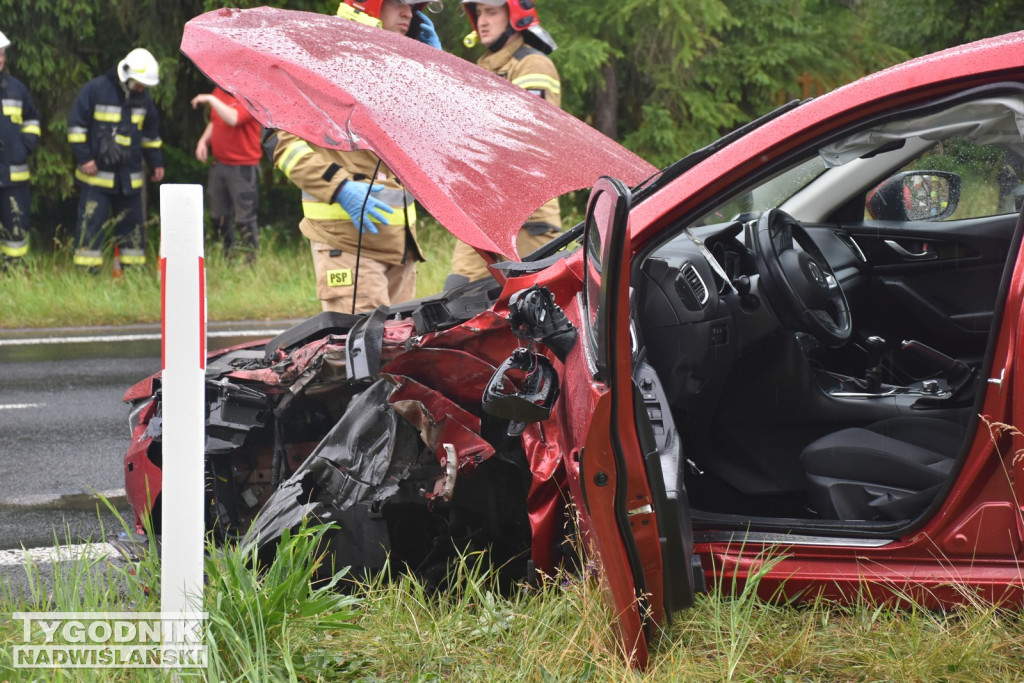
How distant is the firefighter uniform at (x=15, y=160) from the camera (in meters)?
9.70

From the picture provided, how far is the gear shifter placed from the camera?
370 centimetres

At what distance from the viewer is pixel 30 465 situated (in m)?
4.87

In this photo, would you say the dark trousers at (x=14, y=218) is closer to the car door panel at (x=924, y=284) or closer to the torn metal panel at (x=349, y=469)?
the torn metal panel at (x=349, y=469)

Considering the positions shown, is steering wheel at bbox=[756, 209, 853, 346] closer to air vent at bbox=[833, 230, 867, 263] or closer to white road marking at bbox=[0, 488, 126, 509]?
air vent at bbox=[833, 230, 867, 263]

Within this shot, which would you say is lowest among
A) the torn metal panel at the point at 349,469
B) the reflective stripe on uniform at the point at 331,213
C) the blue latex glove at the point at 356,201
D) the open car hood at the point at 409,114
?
the torn metal panel at the point at 349,469

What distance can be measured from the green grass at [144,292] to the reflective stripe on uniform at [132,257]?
0.28 feet

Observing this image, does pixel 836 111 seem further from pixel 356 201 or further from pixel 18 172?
pixel 18 172

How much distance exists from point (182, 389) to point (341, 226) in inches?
101

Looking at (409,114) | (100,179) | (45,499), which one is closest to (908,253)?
(409,114)

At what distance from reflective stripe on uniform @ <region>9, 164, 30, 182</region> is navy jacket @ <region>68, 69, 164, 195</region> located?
54 cm

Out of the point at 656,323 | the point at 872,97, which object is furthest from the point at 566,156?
the point at 872,97

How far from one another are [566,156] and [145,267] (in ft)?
24.6

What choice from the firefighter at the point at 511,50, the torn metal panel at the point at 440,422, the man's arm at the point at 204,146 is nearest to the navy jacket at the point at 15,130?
the man's arm at the point at 204,146

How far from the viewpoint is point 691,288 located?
323 cm
